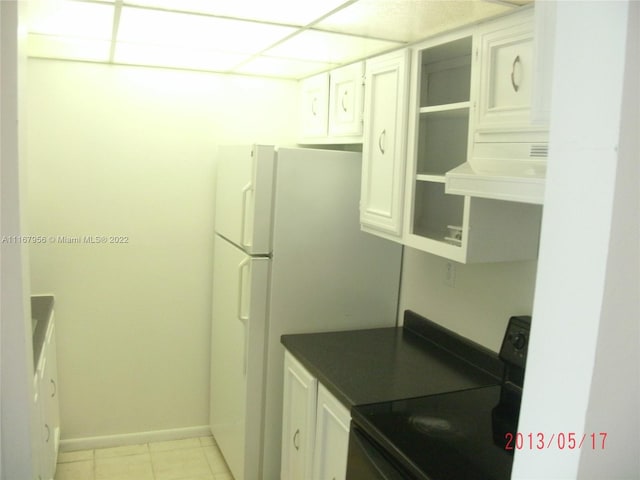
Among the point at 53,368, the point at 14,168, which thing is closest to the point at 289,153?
the point at 14,168

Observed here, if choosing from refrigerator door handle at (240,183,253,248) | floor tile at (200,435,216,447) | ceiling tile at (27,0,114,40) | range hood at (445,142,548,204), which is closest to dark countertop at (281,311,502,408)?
refrigerator door handle at (240,183,253,248)

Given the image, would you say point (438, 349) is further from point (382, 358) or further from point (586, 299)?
point (586, 299)

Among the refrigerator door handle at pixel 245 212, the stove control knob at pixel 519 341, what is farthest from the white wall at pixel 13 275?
the stove control knob at pixel 519 341

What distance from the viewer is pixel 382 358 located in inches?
95.2

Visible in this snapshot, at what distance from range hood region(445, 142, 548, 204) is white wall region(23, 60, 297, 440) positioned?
189cm

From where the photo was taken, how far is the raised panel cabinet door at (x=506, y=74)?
1635mm

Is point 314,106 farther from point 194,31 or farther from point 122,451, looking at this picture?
A: point 122,451

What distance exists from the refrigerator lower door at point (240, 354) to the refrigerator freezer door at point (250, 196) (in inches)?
3.0

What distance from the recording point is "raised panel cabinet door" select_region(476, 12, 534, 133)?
1.63m

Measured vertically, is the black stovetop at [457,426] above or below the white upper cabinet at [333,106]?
below

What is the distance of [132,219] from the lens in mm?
3232

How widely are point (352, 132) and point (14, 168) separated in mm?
1663

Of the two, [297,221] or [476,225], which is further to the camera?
[297,221]

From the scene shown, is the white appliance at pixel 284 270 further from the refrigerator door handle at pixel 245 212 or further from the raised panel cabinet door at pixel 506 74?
the raised panel cabinet door at pixel 506 74
